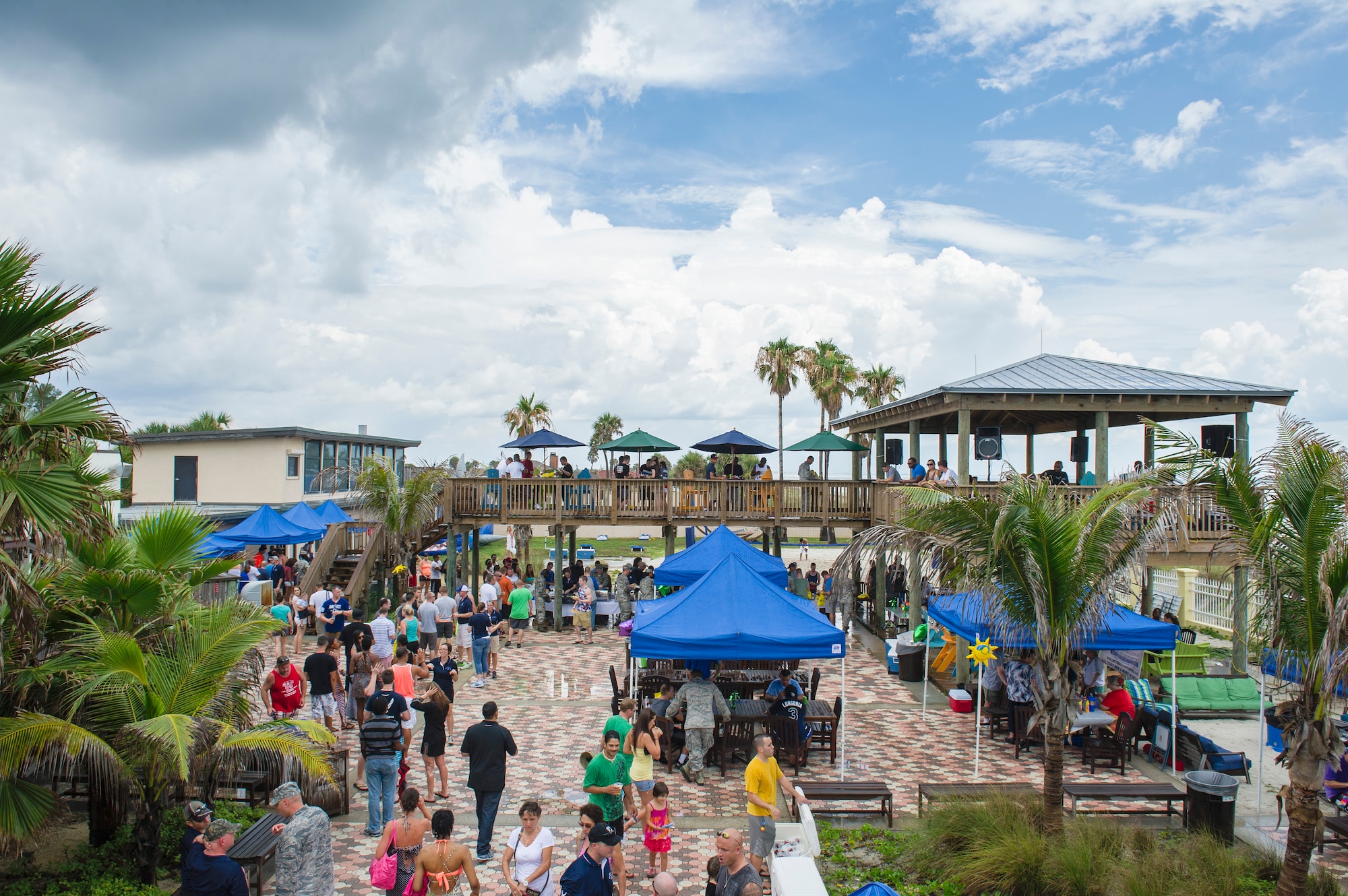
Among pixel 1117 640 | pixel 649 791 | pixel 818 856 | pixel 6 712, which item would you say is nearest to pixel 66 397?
pixel 6 712

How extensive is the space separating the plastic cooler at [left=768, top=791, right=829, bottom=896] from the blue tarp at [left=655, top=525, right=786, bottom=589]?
8272mm

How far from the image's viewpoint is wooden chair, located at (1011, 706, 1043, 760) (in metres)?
12.3

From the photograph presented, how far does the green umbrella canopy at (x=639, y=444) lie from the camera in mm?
24797

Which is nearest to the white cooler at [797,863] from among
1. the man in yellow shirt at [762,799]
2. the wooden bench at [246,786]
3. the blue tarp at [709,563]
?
the man in yellow shirt at [762,799]

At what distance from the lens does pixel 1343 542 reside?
22.1 ft

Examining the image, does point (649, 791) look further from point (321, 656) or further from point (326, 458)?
point (326, 458)

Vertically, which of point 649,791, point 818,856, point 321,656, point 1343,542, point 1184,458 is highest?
point 1184,458

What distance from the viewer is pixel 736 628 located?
10.9 m

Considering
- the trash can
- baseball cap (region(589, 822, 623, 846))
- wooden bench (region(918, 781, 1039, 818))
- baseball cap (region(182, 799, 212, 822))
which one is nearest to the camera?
baseball cap (region(589, 822, 623, 846))

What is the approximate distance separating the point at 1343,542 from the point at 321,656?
1087cm

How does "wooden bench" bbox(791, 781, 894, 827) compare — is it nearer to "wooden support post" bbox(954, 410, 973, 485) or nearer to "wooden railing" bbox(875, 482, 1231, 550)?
"wooden railing" bbox(875, 482, 1231, 550)

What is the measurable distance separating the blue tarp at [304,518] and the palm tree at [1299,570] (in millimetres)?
19507

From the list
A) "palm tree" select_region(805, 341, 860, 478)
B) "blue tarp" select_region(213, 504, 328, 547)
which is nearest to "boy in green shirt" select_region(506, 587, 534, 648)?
"blue tarp" select_region(213, 504, 328, 547)

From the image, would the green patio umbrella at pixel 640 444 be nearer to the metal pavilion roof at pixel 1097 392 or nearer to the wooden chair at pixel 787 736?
the metal pavilion roof at pixel 1097 392
